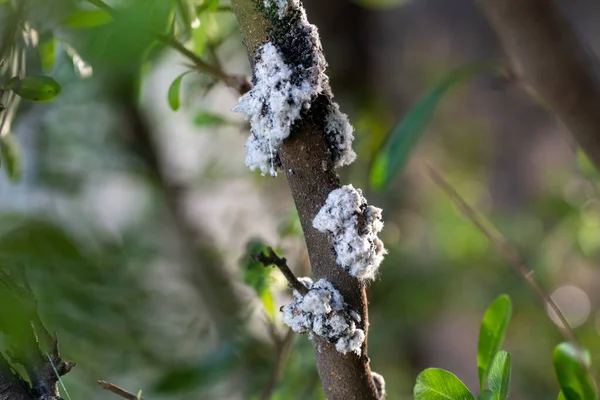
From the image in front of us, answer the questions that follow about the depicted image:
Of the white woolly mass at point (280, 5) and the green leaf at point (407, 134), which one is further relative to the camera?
the green leaf at point (407, 134)

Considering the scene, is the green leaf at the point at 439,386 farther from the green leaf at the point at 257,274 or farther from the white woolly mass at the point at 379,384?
the green leaf at the point at 257,274

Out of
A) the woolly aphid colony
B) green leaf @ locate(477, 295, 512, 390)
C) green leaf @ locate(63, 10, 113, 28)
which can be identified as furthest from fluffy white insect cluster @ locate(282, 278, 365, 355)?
green leaf @ locate(63, 10, 113, 28)

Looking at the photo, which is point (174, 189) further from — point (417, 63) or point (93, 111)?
point (417, 63)

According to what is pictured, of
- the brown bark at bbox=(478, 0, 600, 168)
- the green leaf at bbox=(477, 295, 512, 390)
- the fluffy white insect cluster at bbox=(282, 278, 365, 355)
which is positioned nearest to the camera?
the fluffy white insect cluster at bbox=(282, 278, 365, 355)

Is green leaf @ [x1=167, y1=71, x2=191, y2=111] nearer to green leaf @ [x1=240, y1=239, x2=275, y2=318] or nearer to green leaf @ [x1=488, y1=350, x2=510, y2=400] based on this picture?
green leaf @ [x1=240, y1=239, x2=275, y2=318]

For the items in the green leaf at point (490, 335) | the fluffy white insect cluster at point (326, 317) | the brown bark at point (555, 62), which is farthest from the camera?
the brown bark at point (555, 62)

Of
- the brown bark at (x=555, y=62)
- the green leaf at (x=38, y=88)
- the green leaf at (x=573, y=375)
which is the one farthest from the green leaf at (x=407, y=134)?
the green leaf at (x=38, y=88)

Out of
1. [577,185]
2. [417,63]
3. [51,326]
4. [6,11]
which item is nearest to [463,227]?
[577,185]

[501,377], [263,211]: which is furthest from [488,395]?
[263,211]
